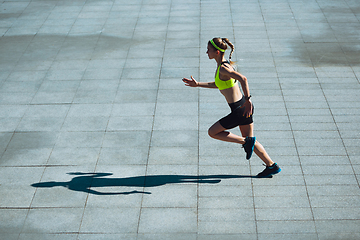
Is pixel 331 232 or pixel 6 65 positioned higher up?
pixel 6 65

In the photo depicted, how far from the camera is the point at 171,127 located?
7.13m

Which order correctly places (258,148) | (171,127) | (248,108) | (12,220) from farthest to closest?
(171,127)
(258,148)
(12,220)
(248,108)

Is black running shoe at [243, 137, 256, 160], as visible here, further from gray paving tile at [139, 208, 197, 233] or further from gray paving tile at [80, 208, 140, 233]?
gray paving tile at [80, 208, 140, 233]

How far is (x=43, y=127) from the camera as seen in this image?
287 inches

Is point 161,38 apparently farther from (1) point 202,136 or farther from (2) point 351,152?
(2) point 351,152

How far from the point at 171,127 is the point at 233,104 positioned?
6.25 ft

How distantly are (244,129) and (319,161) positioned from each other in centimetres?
154

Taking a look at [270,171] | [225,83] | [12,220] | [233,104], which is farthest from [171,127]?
[12,220]

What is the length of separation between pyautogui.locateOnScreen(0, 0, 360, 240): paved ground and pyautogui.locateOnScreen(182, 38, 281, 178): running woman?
0.56m

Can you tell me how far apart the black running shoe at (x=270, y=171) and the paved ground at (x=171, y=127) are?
3.9 inches

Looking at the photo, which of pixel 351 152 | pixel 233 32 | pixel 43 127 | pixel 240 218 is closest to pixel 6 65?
pixel 43 127

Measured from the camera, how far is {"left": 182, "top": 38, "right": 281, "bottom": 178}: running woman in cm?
531

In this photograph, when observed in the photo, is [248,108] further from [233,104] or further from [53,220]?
[53,220]

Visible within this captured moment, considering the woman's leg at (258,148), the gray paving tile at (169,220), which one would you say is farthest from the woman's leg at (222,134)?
the gray paving tile at (169,220)
